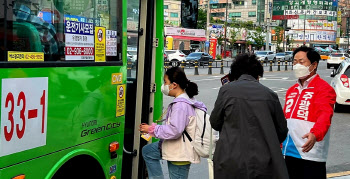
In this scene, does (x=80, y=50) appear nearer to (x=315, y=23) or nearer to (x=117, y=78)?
(x=117, y=78)

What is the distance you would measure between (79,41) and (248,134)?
141cm

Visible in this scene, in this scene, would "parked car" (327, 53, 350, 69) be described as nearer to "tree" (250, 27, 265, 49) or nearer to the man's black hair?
"tree" (250, 27, 265, 49)

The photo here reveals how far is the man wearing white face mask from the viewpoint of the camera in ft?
12.6

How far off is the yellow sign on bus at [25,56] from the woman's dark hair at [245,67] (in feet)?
4.51

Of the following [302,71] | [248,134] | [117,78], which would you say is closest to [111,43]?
[117,78]

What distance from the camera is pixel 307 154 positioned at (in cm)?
393

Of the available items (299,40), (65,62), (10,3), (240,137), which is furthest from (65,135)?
(299,40)

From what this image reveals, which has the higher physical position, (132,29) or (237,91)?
(132,29)

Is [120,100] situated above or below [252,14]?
below

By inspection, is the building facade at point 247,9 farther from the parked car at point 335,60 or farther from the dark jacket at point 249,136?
the dark jacket at point 249,136

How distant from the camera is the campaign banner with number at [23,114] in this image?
258 centimetres

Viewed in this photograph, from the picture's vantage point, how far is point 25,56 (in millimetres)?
2775

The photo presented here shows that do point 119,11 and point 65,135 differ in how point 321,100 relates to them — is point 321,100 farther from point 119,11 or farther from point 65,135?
point 65,135

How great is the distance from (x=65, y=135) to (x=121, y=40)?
3.66 ft
